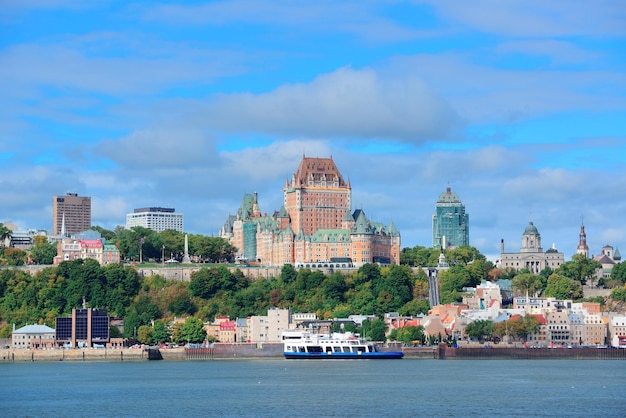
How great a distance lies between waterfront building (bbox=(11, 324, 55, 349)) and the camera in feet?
527

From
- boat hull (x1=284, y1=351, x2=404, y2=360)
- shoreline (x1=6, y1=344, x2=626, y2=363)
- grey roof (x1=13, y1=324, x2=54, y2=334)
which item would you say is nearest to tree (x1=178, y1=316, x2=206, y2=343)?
shoreline (x1=6, y1=344, x2=626, y2=363)

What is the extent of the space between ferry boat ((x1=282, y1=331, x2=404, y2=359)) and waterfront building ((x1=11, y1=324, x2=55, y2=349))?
27765mm

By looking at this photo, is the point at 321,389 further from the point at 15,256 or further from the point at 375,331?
the point at 15,256

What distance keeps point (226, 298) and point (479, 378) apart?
65.6 metres

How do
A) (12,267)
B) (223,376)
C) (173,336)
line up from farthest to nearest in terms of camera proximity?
(12,267) < (173,336) < (223,376)

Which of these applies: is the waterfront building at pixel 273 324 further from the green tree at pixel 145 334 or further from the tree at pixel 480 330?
the tree at pixel 480 330

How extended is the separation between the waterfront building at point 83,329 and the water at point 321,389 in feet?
62.9

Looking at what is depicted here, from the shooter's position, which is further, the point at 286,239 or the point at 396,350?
the point at 286,239

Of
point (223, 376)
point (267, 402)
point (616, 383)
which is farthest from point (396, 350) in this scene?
point (267, 402)

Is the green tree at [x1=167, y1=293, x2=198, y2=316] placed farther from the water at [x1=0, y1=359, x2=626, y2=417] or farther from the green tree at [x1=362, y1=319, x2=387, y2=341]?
the water at [x1=0, y1=359, x2=626, y2=417]

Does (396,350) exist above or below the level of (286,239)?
below

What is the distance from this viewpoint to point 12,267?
612ft

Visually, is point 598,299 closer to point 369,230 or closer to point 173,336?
point 369,230

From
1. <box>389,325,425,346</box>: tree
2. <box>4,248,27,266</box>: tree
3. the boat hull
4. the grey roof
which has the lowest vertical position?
the boat hull
